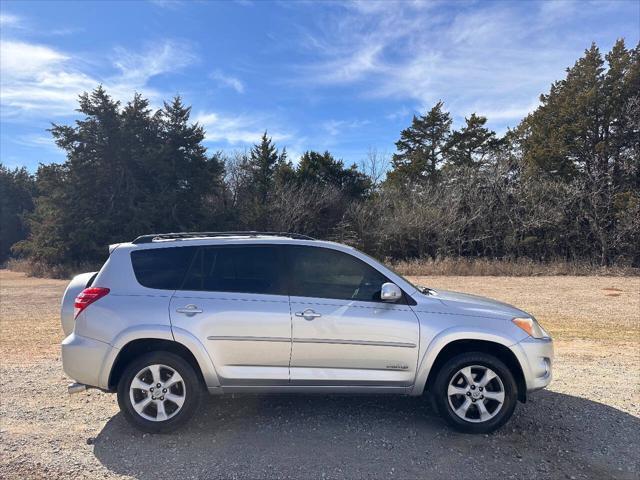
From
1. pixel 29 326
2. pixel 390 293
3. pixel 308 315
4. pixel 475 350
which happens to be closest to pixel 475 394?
pixel 475 350

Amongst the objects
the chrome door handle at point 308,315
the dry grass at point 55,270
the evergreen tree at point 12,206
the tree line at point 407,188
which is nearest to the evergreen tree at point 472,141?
the tree line at point 407,188

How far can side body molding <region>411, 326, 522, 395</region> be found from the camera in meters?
4.14

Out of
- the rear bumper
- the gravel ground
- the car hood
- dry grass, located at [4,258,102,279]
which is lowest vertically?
dry grass, located at [4,258,102,279]

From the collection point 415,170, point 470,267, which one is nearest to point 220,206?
point 415,170

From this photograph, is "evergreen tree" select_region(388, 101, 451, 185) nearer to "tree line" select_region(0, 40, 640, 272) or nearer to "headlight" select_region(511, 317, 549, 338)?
"tree line" select_region(0, 40, 640, 272)

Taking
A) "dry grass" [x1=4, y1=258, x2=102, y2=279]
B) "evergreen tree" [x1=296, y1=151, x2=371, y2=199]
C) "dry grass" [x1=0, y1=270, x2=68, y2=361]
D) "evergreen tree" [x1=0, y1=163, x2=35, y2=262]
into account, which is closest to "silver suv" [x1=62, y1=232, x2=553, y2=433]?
"dry grass" [x1=0, y1=270, x2=68, y2=361]

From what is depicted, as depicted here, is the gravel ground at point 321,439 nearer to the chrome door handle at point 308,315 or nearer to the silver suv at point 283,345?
the silver suv at point 283,345

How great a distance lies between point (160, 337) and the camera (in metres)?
4.07

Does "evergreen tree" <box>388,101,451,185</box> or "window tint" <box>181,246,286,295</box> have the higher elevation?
"evergreen tree" <box>388,101,451,185</box>

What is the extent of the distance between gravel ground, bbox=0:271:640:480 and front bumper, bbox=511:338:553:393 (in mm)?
459

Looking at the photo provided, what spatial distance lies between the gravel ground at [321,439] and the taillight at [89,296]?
3.81 ft

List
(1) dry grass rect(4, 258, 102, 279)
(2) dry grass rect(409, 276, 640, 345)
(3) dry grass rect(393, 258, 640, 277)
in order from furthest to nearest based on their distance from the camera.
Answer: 1. (1) dry grass rect(4, 258, 102, 279)
2. (3) dry grass rect(393, 258, 640, 277)
3. (2) dry grass rect(409, 276, 640, 345)

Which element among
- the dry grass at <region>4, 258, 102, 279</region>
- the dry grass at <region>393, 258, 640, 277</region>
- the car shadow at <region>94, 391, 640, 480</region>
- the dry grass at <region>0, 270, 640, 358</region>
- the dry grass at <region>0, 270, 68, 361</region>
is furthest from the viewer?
the dry grass at <region>4, 258, 102, 279</region>

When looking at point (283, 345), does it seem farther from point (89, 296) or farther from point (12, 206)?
point (12, 206)
